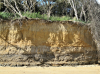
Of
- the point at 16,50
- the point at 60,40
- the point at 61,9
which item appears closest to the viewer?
the point at 16,50

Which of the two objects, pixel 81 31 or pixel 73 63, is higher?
pixel 81 31

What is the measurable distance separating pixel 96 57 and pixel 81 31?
8.55ft

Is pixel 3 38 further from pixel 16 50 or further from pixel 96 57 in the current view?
pixel 96 57

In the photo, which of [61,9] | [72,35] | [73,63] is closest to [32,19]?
[72,35]

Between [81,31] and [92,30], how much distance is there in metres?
0.90

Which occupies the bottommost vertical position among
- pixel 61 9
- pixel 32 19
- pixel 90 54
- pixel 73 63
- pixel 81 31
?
pixel 73 63

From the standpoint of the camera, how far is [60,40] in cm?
891

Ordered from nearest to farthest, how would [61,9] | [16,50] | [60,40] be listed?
[16,50] → [60,40] → [61,9]

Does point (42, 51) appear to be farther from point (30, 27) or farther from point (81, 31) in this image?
point (81, 31)

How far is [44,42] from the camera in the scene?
342 inches

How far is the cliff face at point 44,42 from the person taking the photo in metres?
8.33

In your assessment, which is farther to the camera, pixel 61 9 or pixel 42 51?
pixel 61 9

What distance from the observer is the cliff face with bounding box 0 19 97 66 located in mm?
8328

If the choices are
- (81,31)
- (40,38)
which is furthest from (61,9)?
(40,38)
